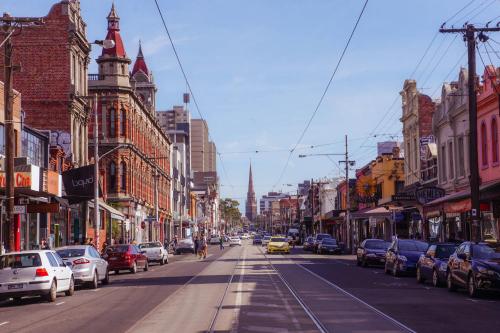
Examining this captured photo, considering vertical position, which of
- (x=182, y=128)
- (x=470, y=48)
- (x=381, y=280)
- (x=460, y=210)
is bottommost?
(x=381, y=280)

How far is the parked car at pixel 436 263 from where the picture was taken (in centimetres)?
2507

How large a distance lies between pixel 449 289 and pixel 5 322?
43.0 ft

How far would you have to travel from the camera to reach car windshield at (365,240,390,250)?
4019 cm

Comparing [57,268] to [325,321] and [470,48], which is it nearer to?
[325,321]

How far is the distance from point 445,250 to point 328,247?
38687 millimetres

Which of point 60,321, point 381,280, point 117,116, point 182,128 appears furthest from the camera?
point 182,128

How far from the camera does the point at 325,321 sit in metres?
15.2

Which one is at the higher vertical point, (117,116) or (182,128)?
(182,128)

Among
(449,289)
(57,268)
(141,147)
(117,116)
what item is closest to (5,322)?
(57,268)

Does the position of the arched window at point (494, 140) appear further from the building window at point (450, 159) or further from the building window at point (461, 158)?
the building window at point (450, 159)

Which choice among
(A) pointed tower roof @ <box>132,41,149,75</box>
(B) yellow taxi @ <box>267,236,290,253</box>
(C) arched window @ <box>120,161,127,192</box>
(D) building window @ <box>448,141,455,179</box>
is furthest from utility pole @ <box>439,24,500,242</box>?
(A) pointed tower roof @ <box>132,41,149,75</box>

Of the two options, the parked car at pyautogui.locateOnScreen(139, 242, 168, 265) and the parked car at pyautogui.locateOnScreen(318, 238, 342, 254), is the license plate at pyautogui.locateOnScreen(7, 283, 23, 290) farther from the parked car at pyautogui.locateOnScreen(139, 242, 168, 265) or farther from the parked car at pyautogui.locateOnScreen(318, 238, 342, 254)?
the parked car at pyautogui.locateOnScreen(318, 238, 342, 254)

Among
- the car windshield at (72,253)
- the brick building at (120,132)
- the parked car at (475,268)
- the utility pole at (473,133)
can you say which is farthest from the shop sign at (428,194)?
the brick building at (120,132)

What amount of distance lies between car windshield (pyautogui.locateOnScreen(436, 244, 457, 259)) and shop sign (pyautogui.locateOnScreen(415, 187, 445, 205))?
17.0m
